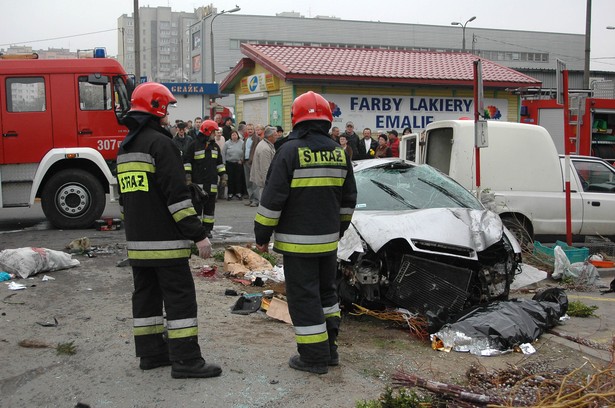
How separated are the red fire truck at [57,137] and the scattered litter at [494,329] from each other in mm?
7131

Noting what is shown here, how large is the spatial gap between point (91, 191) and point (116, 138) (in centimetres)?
106

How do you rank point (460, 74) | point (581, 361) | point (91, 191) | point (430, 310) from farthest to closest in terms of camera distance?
point (460, 74), point (91, 191), point (430, 310), point (581, 361)

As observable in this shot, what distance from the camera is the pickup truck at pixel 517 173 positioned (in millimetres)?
9656

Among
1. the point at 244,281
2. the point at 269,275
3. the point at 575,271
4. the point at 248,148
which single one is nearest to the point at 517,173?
the point at 575,271

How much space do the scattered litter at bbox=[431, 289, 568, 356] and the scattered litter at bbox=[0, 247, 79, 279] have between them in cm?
456

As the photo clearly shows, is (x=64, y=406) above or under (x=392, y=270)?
under

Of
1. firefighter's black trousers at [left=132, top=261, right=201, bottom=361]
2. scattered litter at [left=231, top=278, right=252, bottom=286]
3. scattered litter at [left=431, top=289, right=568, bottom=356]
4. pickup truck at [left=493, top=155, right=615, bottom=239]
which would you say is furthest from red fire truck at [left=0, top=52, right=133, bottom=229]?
scattered litter at [left=431, top=289, right=568, bottom=356]

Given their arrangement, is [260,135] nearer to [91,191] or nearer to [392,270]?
[91,191]

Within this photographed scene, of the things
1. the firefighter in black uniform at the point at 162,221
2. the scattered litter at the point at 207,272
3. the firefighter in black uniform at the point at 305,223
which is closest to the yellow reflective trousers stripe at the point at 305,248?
the firefighter in black uniform at the point at 305,223

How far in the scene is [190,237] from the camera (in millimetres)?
4512

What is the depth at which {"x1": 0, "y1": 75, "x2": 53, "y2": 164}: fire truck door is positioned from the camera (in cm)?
1132

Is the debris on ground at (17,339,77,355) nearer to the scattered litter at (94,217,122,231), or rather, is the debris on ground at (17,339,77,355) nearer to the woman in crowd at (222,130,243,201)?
the scattered litter at (94,217,122,231)

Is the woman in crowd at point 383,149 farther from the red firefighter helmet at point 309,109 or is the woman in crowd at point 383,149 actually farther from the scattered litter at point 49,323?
the red firefighter helmet at point 309,109

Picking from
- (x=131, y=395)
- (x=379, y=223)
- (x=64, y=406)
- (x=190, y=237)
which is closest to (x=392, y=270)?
(x=379, y=223)
